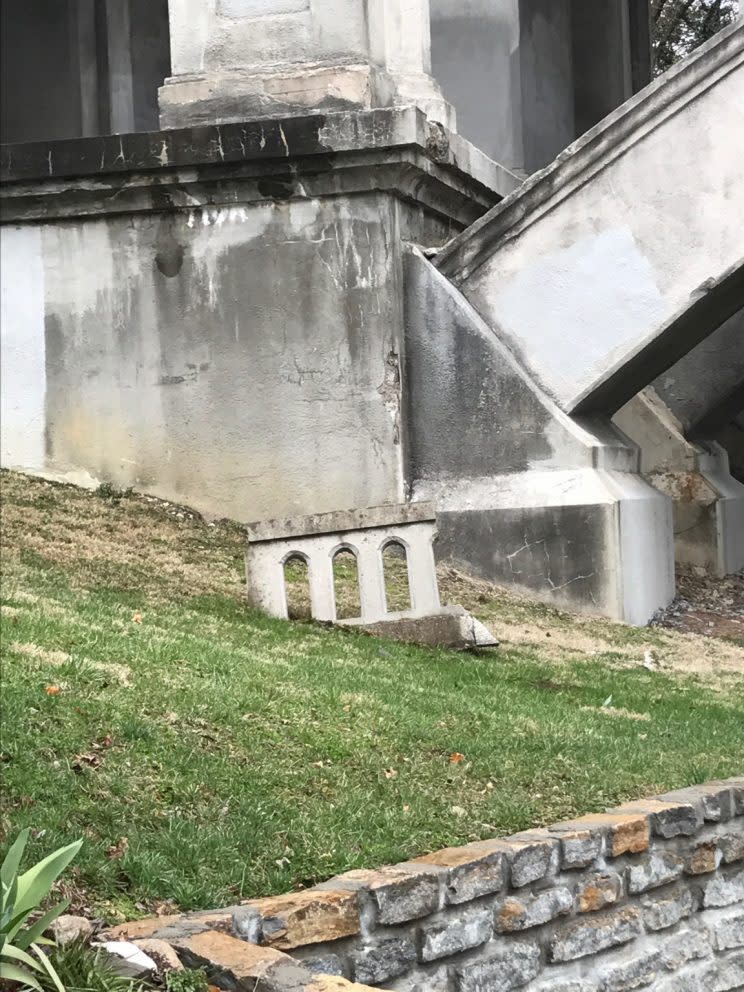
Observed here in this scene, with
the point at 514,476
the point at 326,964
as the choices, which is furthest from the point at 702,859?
the point at 514,476

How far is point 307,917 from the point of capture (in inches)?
163

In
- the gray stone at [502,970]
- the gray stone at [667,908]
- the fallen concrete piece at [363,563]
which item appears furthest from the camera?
the fallen concrete piece at [363,563]

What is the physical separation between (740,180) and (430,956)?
8330 millimetres

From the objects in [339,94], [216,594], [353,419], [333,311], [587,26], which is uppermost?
[587,26]

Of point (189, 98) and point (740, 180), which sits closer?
point (740, 180)

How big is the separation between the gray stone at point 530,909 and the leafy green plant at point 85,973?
5.59 ft

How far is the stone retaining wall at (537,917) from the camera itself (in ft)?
13.5

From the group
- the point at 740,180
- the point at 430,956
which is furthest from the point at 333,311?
the point at 430,956

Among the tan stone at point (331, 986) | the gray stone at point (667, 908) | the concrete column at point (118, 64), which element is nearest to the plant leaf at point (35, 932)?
the tan stone at point (331, 986)

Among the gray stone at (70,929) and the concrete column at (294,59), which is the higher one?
the concrete column at (294,59)

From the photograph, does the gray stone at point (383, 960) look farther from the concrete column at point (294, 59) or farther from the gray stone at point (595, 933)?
the concrete column at point (294, 59)

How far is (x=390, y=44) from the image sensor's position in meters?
12.4

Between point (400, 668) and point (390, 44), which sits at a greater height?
point (390, 44)

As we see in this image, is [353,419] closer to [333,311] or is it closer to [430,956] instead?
[333,311]
